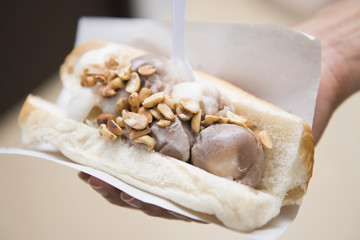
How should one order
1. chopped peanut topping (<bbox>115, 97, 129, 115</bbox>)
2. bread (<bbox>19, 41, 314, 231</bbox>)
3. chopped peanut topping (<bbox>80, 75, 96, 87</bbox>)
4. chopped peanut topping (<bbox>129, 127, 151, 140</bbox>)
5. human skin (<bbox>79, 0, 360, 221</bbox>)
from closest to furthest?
bread (<bbox>19, 41, 314, 231</bbox>) < chopped peanut topping (<bbox>129, 127, 151, 140</bbox>) < chopped peanut topping (<bbox>115, 97, 129, 115</bbox>) < chopped peanut topping (<bbox>80, 75, 96, 87</bbox>) < human skin (<bbox>79, 0, 360, 221</bbox>)

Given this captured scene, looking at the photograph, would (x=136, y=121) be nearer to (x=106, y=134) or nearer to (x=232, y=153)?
(x=106, y=134)

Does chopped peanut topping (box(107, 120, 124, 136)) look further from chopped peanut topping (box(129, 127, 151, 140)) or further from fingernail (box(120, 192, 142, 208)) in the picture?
fingernail (box(120, 192, 142, 208))

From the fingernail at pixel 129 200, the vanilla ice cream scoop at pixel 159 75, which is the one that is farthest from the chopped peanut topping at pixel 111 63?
the fingernail at pixel 129 200

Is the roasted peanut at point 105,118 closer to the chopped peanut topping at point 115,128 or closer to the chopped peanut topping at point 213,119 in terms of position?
the chopped peanut topping at point 115,128

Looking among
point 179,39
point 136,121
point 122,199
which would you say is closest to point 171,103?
point 136,121

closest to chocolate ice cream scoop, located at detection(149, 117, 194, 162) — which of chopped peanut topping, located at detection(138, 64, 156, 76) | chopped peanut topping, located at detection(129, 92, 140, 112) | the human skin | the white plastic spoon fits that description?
chopped peanut topping, located at detection(129, 92, 140, 112)

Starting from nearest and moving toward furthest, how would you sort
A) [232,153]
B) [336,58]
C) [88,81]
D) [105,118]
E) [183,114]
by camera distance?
[232,153]
[183,114]
[105,118]
[88,81]
[336,58]

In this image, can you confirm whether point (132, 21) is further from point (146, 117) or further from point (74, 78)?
point (146, 117)
